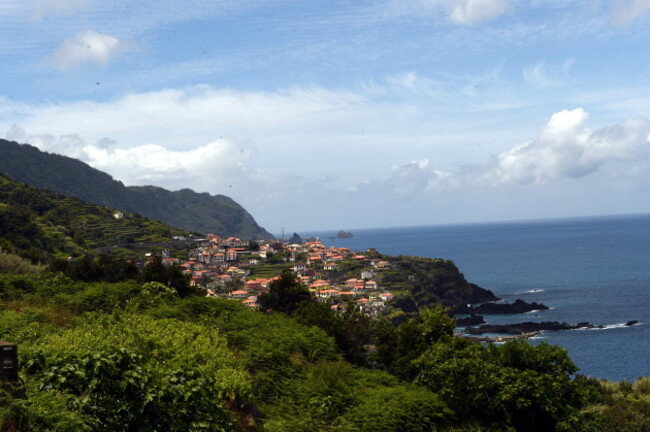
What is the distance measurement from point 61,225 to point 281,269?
3571cm

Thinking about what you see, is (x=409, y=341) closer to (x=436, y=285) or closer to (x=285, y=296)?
(x=285, y=296)

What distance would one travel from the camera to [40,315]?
547 inches

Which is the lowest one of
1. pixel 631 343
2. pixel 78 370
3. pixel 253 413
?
pixel 631 343

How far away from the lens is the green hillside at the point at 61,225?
64.9m

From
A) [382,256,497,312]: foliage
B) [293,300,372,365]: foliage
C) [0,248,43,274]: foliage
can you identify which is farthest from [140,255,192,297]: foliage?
[382,256,497,312]: foliage

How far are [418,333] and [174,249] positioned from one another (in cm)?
8189

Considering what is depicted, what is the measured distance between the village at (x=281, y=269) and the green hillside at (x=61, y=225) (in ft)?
33.0

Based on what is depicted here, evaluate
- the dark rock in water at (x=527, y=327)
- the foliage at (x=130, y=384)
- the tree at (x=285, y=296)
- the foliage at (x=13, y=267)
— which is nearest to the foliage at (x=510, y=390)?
the foliage at (x=130, y=384)

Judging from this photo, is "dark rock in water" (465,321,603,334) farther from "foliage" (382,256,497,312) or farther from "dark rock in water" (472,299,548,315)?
"foliage" (382,256,497,312)

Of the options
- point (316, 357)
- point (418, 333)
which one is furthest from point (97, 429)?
point (418, 333)

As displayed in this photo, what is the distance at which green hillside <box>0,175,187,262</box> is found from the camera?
6494cm

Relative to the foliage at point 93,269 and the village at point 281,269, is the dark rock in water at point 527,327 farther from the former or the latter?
the foliage at point 93,269

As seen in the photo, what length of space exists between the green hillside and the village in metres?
10.1

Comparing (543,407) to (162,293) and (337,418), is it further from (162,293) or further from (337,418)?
(162,293)
